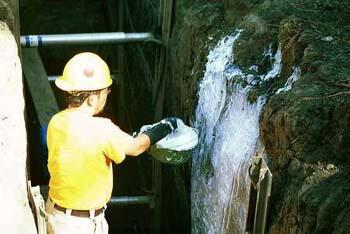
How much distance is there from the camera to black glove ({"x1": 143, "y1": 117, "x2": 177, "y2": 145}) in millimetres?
3580

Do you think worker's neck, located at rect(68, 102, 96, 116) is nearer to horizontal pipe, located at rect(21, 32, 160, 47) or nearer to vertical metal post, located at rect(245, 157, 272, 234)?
vertical metal post, located at rect(245, 157, 272, 234)

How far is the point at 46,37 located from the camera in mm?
4664

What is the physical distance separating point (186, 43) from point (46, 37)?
1004mm

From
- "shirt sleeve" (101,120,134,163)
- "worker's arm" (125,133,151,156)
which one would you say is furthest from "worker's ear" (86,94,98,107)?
"worker's arm" (125,133,151,156)

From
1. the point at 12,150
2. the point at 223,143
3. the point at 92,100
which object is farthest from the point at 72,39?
the point at 12,150

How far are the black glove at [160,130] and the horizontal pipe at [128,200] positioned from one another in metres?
1.56

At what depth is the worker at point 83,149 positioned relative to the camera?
3287mm

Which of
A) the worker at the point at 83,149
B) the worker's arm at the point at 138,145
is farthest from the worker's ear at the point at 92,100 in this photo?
the worker's arm at the point at 138,145

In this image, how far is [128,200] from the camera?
520 cm

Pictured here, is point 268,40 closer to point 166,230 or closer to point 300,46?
point 300,46

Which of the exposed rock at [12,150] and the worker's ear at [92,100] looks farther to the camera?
the worker's ear at [92,100]

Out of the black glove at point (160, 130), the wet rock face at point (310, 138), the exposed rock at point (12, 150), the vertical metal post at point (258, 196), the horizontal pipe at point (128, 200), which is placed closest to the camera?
the wet rock face at point (310, 138)

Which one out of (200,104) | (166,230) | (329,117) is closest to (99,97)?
(200,104)

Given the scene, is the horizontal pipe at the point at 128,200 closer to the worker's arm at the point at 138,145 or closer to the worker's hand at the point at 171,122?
the worker's hand at the point at 171,122
